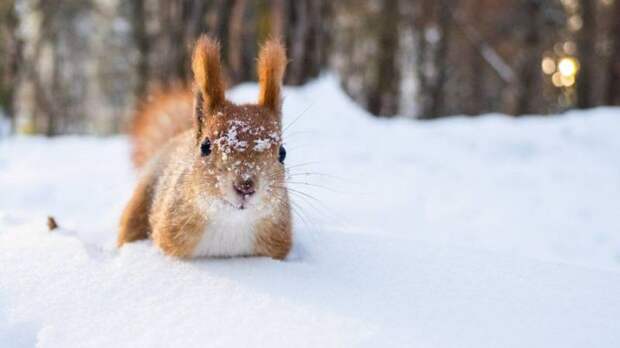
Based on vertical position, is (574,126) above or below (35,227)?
above

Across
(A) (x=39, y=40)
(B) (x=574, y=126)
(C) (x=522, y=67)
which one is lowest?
(B) (x=574, y=126)

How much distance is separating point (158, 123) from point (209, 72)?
108 cm

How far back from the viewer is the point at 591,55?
1120 cm

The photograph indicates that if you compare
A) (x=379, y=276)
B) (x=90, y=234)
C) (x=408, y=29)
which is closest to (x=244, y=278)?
(x=379, y=276)

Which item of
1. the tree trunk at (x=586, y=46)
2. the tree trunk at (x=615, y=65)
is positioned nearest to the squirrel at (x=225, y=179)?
the tree trunk at (x=615, y=65)

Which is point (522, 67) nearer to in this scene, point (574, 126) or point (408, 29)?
point (574, 126)

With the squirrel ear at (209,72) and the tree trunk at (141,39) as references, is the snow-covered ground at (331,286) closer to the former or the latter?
the squirrel ear at (209,72)

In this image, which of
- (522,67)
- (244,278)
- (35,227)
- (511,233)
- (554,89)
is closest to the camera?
(244,278)

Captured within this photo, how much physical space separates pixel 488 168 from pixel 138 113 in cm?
254

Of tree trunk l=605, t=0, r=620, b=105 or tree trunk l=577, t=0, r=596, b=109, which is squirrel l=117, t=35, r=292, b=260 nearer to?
tree trunk l=605, t=0, r=620, b=105

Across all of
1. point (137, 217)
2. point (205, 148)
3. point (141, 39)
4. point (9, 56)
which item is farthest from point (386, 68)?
point (205, 148)

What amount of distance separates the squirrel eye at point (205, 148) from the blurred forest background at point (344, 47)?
140cm

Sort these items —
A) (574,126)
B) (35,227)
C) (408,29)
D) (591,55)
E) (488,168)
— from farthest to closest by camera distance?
1. (408,29)
2. (591,55)
3. (574,126)
4. (488,168)
5. (35,227)

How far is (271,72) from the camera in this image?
77.5 inches
